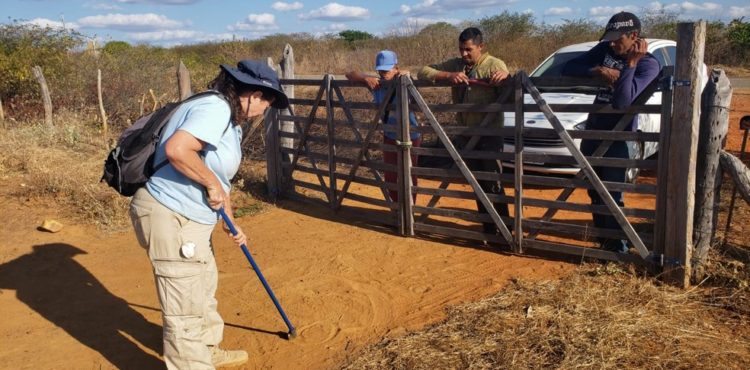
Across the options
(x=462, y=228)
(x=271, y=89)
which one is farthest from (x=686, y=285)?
(x=271, y=89)

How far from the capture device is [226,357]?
3.95 metres

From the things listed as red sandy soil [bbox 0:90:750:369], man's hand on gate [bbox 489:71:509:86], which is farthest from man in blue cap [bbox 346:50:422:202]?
man's hand on gate [bbox 489:71:509:86]

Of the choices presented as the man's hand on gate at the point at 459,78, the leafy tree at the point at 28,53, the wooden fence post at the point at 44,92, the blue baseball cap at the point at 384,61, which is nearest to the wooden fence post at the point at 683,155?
the man's hand on gate at the point at 459,78

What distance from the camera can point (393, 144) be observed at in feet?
20.8

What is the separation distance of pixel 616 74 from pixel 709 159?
93cm

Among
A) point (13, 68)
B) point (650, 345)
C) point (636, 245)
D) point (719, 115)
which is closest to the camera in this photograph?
point (650, 345)

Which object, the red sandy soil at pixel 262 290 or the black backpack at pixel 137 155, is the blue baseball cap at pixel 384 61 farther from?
the black backpack at pixel 137 155

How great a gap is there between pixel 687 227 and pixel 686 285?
453 millimetres

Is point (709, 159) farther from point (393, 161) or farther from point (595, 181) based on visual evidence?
point (393, 161)

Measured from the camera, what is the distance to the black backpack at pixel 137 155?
124 inches

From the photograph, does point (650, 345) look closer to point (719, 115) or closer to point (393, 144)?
point (719, 115)

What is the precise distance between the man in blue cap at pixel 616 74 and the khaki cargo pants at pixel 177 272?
318cm

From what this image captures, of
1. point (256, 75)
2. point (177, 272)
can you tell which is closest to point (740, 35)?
point (256, 75)

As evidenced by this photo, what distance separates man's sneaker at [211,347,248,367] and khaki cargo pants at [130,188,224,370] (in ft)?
1.55
